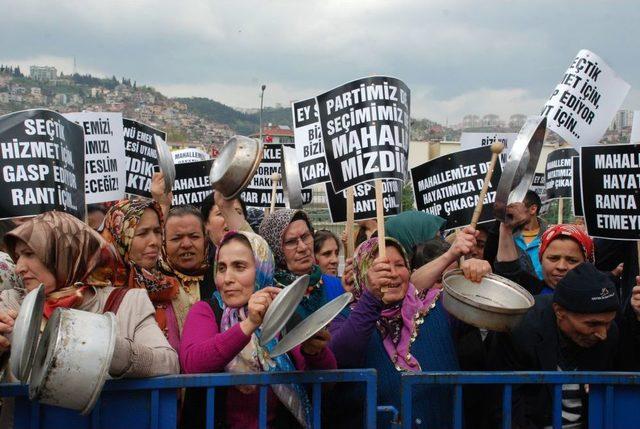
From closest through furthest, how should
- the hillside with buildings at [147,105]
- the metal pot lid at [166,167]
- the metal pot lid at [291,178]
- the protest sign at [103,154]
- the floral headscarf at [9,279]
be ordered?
the floral headscarf at [9,279] < the metal pot lid at [166,167] < the protest sign at [103,154] < the metal pot lid at [291,178] < the hillside with buildings at [147,105]

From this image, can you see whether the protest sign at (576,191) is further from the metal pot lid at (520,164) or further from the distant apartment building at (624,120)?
the distant apartment building at (624,120)

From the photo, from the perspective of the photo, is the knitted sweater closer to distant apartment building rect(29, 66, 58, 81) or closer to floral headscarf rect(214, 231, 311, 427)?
floral headscarf rect(214, 231, 311, 427)

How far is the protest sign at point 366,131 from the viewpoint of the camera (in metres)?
4.26

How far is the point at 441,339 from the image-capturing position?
146 inches

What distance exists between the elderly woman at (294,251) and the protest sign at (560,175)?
5.32 m

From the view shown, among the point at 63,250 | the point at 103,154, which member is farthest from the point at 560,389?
the point at 103,154

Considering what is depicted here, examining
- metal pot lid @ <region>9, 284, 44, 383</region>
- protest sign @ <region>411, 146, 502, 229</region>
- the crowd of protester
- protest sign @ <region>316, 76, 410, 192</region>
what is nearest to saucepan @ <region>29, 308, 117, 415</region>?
metal pot lid @ <region>9, 284, 44, 383</region>

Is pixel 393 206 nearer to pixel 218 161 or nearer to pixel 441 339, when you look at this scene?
pixel 218 161

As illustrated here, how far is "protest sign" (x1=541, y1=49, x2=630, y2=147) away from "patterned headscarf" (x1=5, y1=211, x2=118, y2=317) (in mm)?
5103

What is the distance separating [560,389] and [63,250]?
2172 millimetres

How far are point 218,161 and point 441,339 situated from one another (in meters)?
2.12

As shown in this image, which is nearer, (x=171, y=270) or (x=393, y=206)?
(x=171, y=270)

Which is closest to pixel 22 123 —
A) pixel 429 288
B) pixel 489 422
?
pixel 429 288

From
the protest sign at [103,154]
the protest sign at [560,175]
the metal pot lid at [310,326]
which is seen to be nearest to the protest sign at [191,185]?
the protest sign at [103,154]
